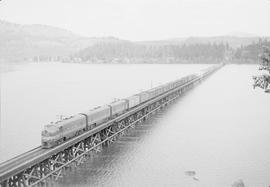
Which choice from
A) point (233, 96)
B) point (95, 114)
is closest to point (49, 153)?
point (95, 114)

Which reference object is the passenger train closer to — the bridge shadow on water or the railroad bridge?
the railroad bridge

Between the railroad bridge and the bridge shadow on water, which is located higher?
the railroad bridge

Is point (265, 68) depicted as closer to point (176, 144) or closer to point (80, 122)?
point (80, 122)

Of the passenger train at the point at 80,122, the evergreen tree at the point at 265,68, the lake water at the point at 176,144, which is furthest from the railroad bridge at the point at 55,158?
the evergreen tree at the point at 265,68

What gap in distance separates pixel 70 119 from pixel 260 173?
53.7 feet

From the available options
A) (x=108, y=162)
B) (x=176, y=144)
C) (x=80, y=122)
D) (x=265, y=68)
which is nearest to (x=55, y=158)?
(x=80, y=122)

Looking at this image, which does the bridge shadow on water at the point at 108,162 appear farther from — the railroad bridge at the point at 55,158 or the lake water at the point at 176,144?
the railroad bridge at the point at 55,158

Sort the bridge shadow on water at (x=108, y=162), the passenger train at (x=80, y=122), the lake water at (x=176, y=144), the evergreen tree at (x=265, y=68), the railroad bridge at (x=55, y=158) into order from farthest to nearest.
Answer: the lake water at (x=176, y=144)
the bridge shadow on water at (x=108, y=162)
the passenger train at (x=80, y=122)
the railroad bridge at (x=55, y=158)
the evergreen tree at (x=265, y=68)

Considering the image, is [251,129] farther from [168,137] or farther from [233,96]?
[233,96]

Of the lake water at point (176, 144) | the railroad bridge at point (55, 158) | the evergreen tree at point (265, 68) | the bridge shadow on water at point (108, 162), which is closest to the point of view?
the evergreen tree at point (265, 68)

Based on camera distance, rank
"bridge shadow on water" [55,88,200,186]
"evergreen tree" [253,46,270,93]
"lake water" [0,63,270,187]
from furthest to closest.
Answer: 1. "lake water" [0,63,270,187]
2. "bridge shadow on water" [55,88,200,186]
3. "evergreen tree" [253,46,270,93]

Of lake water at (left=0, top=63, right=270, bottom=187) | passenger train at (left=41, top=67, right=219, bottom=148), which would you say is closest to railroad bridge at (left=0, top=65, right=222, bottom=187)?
passenger train at (left=41, top=67, right=219, bottom=148)

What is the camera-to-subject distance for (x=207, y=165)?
101 feet

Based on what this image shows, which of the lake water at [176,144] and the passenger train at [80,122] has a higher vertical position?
the passenger train at [80,122]
